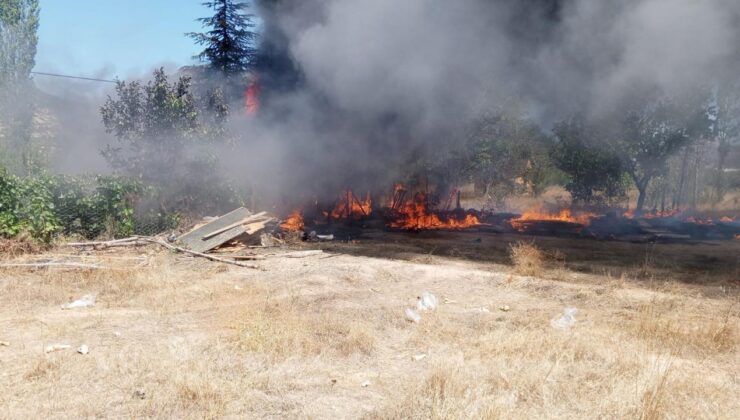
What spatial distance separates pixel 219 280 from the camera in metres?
7.61

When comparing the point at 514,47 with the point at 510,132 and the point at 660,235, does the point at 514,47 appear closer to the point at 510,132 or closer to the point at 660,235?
the point at 510,132

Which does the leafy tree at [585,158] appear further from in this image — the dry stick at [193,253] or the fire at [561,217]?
the dry stick at [193,253]

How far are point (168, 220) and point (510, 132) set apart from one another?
51.8ft

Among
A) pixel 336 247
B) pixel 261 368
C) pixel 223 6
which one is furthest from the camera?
pixel 223 6

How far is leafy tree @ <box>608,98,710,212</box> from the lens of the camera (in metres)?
19.2

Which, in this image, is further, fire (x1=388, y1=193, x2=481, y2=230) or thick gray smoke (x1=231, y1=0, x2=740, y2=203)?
thick gray smoke (x1=231, y1=0, x2=740, y2=203)

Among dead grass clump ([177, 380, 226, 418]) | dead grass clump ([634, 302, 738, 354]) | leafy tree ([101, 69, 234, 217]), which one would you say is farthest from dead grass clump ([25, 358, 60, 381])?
leafy tree ([101, 69, 234, 217])

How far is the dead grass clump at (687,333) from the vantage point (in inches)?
188

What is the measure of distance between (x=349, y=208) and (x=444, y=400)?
15.3 metres

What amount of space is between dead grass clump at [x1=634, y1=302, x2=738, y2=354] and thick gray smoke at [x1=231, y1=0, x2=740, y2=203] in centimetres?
1255

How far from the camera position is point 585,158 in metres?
21.0

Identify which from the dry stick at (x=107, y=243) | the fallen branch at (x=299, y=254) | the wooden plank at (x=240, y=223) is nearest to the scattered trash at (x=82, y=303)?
the dry stick at (x=107, y=243)

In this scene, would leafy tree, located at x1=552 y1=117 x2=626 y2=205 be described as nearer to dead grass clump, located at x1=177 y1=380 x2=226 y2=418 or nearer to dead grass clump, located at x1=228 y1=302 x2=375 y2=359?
dead grass clump, located at x1=228 y1=302 x2=375 y2=359

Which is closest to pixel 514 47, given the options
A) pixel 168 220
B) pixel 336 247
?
pixel 336 247
